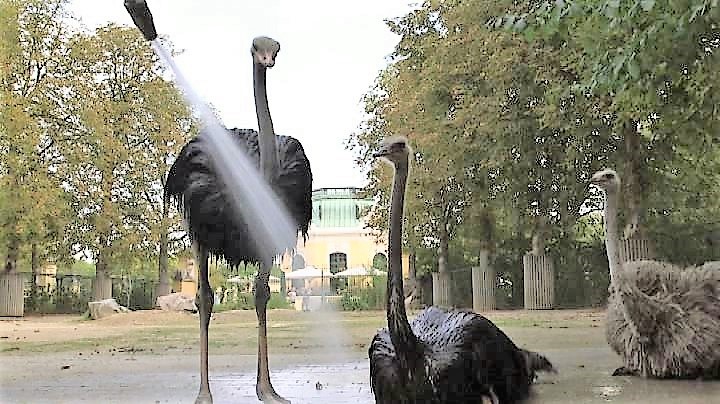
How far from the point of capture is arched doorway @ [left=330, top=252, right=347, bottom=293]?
3.18 meters

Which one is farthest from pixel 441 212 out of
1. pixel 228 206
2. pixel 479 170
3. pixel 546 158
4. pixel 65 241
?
pixel 228 206

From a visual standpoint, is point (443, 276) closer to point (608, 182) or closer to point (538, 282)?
point (538, 282)

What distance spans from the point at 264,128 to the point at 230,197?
143 mm

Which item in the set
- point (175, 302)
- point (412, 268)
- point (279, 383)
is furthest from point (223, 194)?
point (175, 302)

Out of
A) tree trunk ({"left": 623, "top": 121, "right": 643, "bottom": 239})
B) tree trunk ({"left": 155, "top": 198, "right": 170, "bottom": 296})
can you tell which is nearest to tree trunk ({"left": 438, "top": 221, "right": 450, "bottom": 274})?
tree trunk ({"left": 623, "top": 121, "right": 643, "bottom": 239})

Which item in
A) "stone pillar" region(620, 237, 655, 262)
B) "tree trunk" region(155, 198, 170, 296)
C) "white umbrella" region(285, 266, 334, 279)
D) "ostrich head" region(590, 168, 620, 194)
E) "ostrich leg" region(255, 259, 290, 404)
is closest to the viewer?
"ostrich leg" region(255, 259, 290, 404)

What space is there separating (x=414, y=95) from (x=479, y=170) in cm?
59

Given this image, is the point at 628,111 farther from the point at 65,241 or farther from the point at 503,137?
the point at 65,241

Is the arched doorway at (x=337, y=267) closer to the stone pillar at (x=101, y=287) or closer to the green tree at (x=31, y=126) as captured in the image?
the green tree at (x=31, y=126)

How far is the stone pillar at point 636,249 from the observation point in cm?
450

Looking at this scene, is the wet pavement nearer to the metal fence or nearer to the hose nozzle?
the hose nozzle

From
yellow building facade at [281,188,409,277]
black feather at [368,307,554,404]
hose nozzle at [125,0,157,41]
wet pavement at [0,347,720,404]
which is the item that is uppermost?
hose nozzle at [125,0,157,41]

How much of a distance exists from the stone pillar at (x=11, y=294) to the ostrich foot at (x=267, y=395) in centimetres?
375

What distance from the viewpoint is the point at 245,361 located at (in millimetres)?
2711
